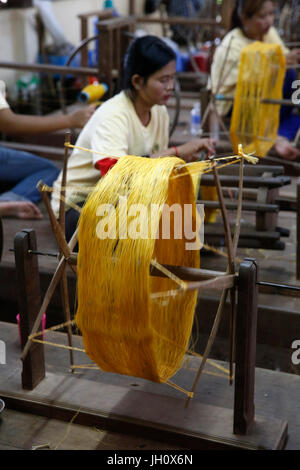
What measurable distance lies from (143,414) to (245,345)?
0.34 metres

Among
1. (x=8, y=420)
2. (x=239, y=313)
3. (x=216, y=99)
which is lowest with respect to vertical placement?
(x=8, y=420)

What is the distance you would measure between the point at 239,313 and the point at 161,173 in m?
0.38

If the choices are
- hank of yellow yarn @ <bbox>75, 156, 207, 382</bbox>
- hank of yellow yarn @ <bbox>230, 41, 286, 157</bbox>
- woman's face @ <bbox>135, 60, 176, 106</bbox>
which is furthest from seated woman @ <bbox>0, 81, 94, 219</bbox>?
hank of yellow yarn @ <bbox>75, 156, 207, 382</bbox>

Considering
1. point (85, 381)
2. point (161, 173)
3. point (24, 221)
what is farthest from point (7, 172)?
point (161, 173)

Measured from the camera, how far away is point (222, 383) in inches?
76.9

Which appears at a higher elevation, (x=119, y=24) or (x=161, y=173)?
(x=119, y=24)

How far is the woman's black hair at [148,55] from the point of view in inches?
95.4

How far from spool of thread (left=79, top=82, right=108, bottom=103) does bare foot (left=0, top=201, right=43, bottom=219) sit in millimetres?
625

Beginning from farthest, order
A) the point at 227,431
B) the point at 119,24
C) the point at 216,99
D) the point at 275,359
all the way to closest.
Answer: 1. the point at 119,24
2. the point at 216,99
3. the point at 275,359
4. the point at 227,431

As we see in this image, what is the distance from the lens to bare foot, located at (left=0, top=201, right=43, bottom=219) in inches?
125

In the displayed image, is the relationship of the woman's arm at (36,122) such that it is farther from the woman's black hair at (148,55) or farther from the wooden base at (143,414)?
the wooden base at (143,414)

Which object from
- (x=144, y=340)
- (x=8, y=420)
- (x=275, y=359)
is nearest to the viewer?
(x=144, y=340)

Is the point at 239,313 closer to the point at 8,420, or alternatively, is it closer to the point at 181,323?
the point at 181,323

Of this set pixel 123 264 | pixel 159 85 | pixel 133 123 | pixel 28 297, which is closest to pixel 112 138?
pixel 133 123
